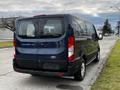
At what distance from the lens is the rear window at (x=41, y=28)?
22.5 ft

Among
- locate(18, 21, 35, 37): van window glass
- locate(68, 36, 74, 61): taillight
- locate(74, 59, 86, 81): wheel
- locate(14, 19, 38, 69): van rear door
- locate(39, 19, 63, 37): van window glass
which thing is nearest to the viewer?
locate(68, 36, 74, 61): taillight

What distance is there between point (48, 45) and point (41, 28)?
1.81 ft

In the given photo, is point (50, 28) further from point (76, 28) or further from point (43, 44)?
point (76, 28)

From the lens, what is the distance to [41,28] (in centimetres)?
699

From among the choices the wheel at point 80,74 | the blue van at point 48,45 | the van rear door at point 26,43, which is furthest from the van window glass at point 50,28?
the wheel at point 80,74

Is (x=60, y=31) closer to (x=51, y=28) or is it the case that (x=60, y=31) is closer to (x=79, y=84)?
(x=51, y=28)

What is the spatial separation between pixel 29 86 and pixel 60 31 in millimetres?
1777

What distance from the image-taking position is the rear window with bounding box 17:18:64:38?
6851 mm

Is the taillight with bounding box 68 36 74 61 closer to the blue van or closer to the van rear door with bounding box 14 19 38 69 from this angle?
the blue van

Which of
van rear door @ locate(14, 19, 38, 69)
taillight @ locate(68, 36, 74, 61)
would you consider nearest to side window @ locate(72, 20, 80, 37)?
taillight @ locate(68, 36, 74, 61)

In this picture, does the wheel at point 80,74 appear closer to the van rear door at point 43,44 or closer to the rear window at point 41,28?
the van rear door at point 43,44

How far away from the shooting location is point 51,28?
689 centimetres

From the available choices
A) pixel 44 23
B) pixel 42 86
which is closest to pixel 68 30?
pixel 44 23

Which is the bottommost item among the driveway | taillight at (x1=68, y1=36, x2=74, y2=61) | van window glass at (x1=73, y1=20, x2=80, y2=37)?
the driveway
